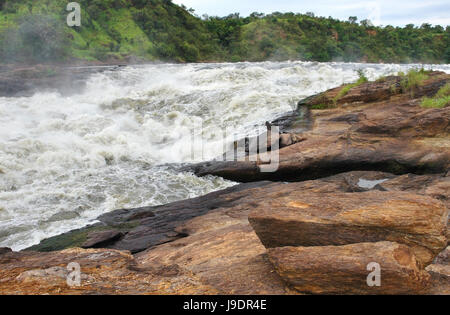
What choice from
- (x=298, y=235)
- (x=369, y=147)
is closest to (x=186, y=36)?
(x=369, y=147)

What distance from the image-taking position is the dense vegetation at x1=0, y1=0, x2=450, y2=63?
1204 inches

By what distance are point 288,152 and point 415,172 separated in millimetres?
2434

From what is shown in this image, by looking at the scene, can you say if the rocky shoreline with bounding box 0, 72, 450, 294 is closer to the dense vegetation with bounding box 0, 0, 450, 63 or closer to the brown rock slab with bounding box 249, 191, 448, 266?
the brown rock slab with bounding box 249, 191, 448, 266

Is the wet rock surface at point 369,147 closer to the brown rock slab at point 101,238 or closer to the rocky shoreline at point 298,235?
the rocky shoreline at point 298,235

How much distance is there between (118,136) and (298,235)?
8.59 meters

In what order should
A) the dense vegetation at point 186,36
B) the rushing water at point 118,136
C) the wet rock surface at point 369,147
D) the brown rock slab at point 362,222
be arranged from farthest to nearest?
the dense vegetation at point 186,36 < the rushing water at point 118,136 < the wet rock surface at point 369,147 < the brown rock slab at point 362,222

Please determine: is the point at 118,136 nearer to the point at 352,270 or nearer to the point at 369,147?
the point at 369,147

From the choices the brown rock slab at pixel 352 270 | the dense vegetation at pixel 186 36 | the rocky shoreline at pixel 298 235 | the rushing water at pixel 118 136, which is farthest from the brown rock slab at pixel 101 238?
the dense vegetation at pixel 186 36

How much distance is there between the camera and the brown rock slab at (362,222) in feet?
9.90

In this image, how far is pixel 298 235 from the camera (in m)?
3.23

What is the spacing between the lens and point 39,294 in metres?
2.91

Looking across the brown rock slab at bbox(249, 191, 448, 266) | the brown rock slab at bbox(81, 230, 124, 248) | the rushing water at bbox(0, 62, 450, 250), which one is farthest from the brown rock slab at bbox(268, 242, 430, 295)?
the rushing water at bbox(0, 62, 450, 250)
